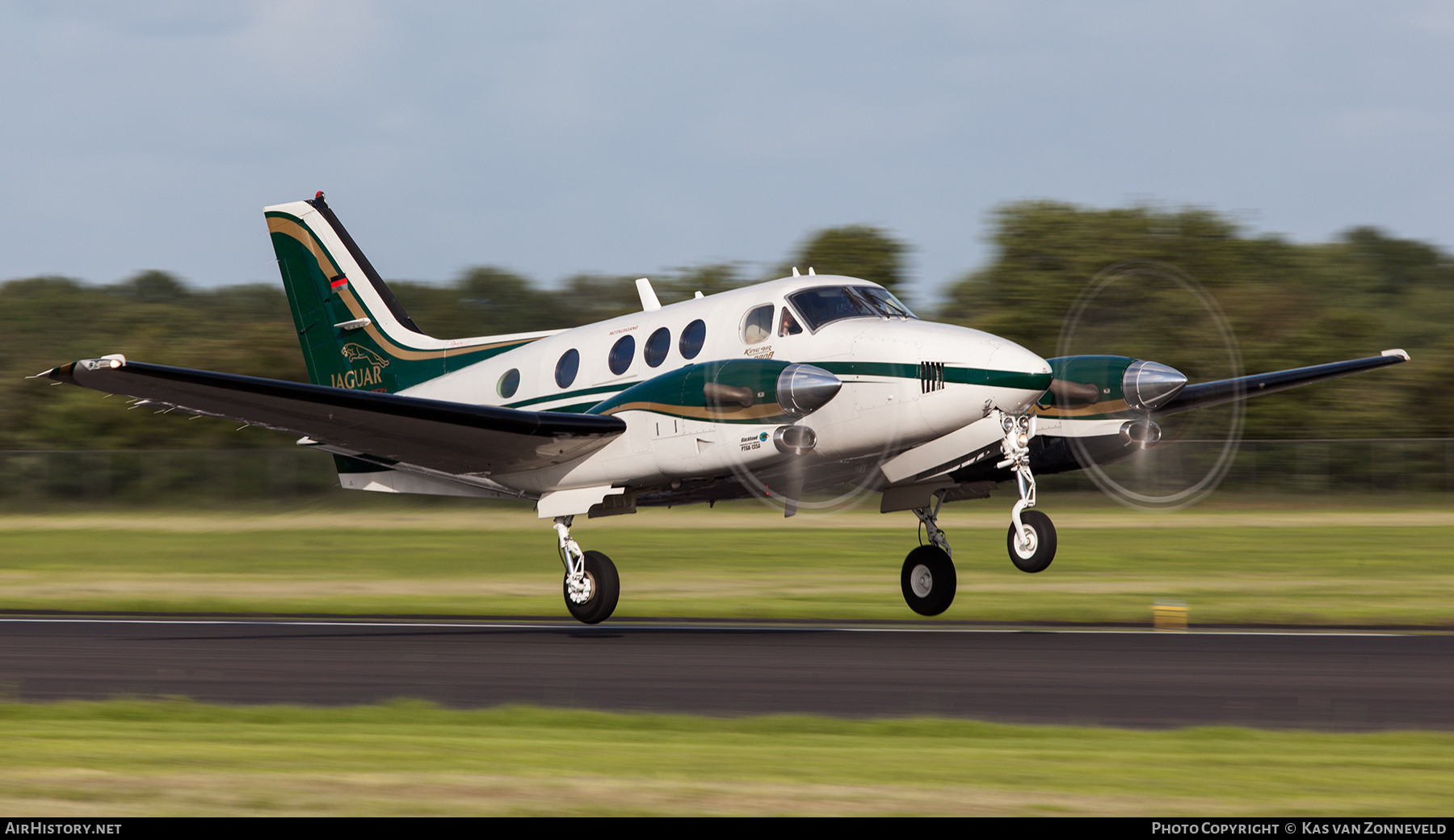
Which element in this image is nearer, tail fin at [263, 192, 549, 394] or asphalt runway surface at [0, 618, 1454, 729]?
asphalt runway surface at [0, 618, 1454, 729]

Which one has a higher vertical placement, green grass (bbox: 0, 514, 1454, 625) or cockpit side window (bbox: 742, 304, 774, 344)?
cockpit side window (bbox: 742, 304, 774, 344)

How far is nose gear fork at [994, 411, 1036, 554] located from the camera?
15.3 metres

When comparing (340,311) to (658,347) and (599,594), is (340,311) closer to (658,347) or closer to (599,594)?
(658,347)

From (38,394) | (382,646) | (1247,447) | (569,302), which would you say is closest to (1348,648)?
(382,646)

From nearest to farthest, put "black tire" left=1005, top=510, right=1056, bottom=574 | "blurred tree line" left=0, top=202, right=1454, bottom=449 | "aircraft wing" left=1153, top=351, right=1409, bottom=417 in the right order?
1. "black tire" left=1005, top=510, right=1056, bottom=574
2. "aircraft wing" left=1153, top=351, right=1409, bottom=417
3. "blurred tree line" left=0, top=202, right=1454, bottom=449

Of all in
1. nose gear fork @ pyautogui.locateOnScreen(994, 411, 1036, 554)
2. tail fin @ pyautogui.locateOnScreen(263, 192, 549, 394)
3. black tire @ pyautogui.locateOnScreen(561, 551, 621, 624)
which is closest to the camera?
nose gear fork @ pyautogui.locateOnScreen(994, 411, 1036, 554)

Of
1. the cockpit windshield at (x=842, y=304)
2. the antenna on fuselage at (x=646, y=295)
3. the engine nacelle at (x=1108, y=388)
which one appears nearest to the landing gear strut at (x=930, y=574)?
the engine nacelle at (x=1108, y=388)

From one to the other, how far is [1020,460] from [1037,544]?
0.91 meters

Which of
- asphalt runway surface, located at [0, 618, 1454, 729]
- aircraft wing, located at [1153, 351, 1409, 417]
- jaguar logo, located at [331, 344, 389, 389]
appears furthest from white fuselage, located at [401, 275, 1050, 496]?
jaguar logo, located at [331, 344, 389, 389]

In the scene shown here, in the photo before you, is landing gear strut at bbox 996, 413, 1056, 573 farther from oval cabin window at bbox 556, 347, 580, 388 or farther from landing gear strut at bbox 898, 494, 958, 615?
oval cabin window at bbox 556, 347, 580, 388

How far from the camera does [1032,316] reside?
5375 cm

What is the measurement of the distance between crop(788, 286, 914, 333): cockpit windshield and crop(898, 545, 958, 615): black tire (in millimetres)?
3248

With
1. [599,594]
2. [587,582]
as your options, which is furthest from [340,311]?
[599,594]

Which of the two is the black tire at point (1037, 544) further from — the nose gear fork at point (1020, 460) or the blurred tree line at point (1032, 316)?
the blurred tree line at point (1032, 316)
